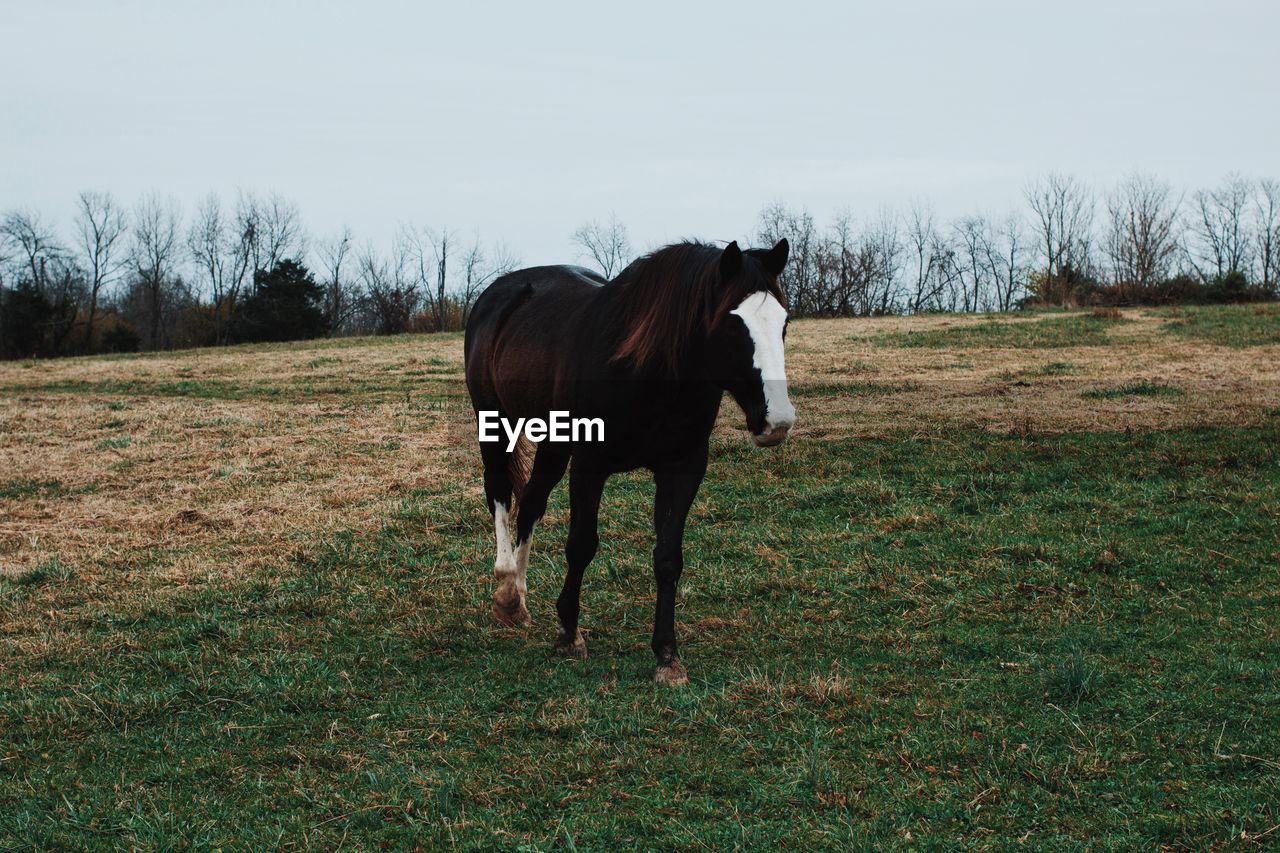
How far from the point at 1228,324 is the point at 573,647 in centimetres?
2453

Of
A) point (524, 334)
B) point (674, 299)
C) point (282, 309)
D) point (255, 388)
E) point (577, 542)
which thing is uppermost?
point (282, 309)

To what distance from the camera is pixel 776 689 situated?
5004 mm

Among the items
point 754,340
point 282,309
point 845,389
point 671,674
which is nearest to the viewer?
point 754,340

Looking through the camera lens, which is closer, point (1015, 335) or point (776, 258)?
point (776, 258)

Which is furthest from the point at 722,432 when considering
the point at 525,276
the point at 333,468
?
the point at 525,276

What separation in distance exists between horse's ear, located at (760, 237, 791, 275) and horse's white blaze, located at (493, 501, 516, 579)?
270cm

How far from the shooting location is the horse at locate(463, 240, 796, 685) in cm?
483

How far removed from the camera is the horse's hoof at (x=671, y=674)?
17.3ft

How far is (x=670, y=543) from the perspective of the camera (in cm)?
546

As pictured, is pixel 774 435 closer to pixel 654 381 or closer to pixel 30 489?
pixel 654 381

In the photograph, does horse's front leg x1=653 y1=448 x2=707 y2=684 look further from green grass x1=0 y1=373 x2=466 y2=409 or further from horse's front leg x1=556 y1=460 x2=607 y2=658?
green grass x1=0 y1=373 x2=466 y2=409

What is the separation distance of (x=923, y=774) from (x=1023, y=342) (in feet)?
71.0

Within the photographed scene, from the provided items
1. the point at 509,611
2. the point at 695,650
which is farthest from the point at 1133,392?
the point at 509,611

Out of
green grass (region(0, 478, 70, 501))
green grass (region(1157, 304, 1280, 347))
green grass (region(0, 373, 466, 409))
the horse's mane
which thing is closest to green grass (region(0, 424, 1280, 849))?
the horse's mane
